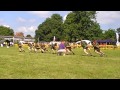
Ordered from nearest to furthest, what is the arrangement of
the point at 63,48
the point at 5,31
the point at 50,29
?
1. the point at 63,48
2. the point at 50,29
3. the point at 5,31

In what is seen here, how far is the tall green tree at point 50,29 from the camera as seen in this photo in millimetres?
110062

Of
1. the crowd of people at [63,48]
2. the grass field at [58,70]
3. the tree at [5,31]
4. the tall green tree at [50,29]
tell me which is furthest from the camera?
the tree at [5,31]

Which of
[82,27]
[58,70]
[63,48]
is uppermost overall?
[82,27]

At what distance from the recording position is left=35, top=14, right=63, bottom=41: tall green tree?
361 feet

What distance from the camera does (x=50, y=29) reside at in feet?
371

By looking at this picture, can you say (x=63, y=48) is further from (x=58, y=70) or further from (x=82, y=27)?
(x=82, y=27)

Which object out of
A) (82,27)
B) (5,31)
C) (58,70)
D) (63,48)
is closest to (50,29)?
(82,27)

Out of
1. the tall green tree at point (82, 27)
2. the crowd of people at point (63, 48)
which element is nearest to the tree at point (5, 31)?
the tall green tree at point (82, 27)

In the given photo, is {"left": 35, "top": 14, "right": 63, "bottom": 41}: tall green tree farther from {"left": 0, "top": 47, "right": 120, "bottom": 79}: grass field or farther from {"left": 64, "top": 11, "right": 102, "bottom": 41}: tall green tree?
{"left": 0, "top": 47, "right": 120, "bottom": 79}: grass field

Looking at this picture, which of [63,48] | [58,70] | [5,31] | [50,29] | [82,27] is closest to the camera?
[58,70]

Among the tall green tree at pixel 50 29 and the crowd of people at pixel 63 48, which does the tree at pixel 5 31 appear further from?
the crowd of people at pixel 63 48
